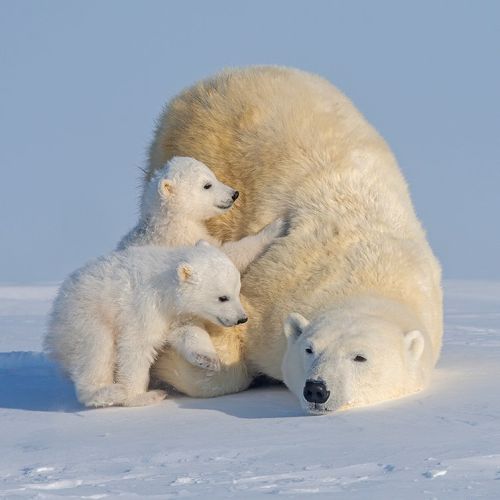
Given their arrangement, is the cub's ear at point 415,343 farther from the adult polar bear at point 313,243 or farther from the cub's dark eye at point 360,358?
the cub's dark eye at point 360,358

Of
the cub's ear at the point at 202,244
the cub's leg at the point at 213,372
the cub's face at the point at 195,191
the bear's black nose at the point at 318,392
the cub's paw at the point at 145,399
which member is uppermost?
the cub's face at the point at 195,191

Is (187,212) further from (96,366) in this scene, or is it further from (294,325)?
(294,325)

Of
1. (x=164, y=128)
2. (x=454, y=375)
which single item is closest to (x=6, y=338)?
(x=164, y=128)

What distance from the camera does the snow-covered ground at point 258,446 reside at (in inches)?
164

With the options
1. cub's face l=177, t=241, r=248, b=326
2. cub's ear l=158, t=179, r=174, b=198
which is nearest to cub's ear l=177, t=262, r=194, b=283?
cub's face l=177, t=241, r=248, b=326

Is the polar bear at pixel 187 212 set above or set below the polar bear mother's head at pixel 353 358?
above

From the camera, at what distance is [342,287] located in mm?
6441

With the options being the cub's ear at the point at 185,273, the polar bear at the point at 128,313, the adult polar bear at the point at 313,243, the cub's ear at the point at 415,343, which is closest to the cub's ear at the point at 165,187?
the adult polar bear at the point at 313,243

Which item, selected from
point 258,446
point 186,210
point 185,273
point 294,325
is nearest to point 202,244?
point 185,273

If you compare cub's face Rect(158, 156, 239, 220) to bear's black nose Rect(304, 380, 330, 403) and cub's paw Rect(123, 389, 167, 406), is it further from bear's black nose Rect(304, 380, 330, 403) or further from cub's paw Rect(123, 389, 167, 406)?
bear's black nose Rect(304, 380, 330, 403)

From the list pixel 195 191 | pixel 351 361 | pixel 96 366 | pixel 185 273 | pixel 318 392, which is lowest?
pixel 96 366

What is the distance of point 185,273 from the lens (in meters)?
6.42

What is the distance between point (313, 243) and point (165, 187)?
96cm

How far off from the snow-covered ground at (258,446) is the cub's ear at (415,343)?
0.68ft
